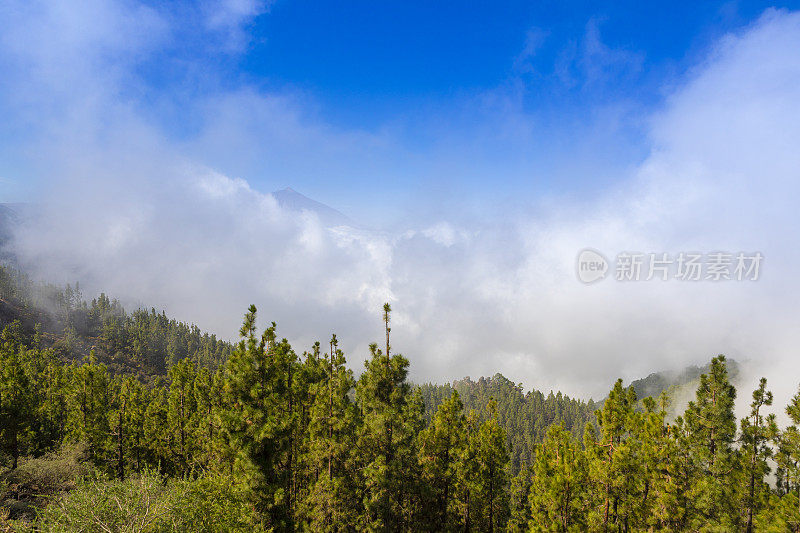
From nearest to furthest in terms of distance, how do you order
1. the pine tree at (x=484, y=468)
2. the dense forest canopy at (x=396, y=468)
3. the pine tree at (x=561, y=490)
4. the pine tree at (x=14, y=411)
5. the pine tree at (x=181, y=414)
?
the dense forest canopy at (x=396, y=468) → the pine tree at (x=561, y=490) → the pine tree at (x=484, y=468) → the pine tree at (x=14, y=411) → the pine tree at (x=181, y=414)

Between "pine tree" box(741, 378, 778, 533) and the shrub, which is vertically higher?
"pine tree" box(741, 378, 778, 533)

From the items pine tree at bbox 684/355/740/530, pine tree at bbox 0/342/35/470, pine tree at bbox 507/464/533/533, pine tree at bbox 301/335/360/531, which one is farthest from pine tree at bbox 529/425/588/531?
pine tree at bbox 0/342/35/470

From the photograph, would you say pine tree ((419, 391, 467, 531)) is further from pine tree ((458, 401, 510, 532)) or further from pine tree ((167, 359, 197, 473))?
pine tree ((167, 359, 197, 473))

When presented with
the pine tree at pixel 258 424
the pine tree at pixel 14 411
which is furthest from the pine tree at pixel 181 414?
the pine tree at pixel 258 424

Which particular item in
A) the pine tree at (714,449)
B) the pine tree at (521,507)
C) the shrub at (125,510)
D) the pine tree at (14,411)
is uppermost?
the pine tree at (714,449)

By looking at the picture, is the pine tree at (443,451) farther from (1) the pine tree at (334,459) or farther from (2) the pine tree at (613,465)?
(2) the pine tree at (613,465)

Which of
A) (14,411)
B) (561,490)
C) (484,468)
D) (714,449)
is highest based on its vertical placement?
(714,449)

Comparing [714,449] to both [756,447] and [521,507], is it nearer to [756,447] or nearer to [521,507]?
[756,447]

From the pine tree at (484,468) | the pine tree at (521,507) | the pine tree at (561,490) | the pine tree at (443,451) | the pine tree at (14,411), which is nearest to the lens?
the pine tree at (561,490)

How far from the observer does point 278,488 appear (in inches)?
810

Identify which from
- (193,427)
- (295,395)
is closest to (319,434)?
(295,395)

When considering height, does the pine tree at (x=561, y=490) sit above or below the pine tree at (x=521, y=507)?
above

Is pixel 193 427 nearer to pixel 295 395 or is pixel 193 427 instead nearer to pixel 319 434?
pixel 295 395

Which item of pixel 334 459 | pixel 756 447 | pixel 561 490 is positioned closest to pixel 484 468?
pixel 561 490
